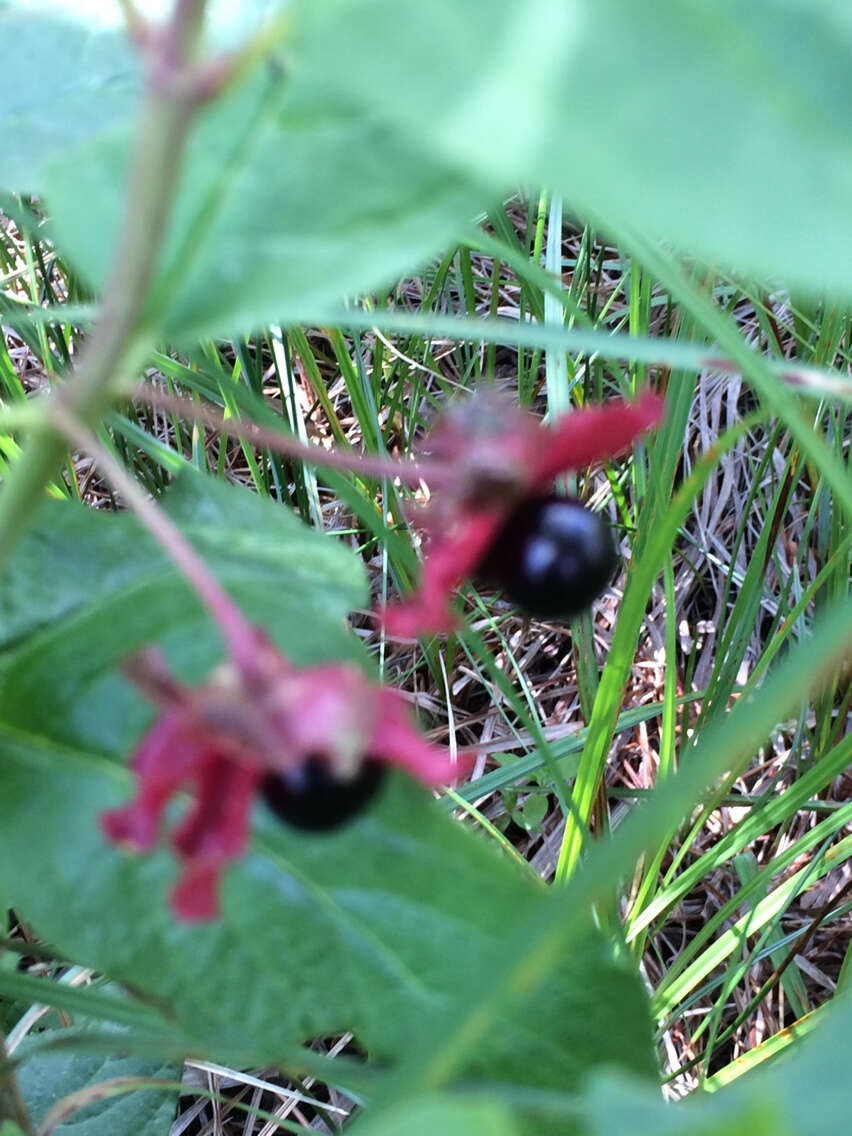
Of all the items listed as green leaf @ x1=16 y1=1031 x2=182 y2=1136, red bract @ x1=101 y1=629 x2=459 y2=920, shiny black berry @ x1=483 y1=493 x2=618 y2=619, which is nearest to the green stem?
red bract @ x1=101 y1=629 x2=459 y2=920

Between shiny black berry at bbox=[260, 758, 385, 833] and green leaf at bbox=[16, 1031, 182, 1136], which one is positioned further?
green leaf at bbox=[16, 1031, 182, 1136]

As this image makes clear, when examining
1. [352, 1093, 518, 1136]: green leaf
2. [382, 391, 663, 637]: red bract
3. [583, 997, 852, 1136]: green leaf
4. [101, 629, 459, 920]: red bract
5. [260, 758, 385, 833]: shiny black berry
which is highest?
[382, 391, 663, 637]: red bract

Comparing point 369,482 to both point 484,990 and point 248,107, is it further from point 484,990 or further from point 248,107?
point 484,990

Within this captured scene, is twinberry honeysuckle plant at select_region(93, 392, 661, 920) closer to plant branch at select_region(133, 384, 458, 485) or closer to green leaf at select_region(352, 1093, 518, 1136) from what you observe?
plant branch at select_region(133, 384, 458, 485)

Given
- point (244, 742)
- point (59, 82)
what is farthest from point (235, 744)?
point (59, 82)

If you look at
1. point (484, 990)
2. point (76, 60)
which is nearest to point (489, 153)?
point (484, 990)

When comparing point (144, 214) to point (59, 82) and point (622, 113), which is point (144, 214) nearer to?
point (622, 113)
